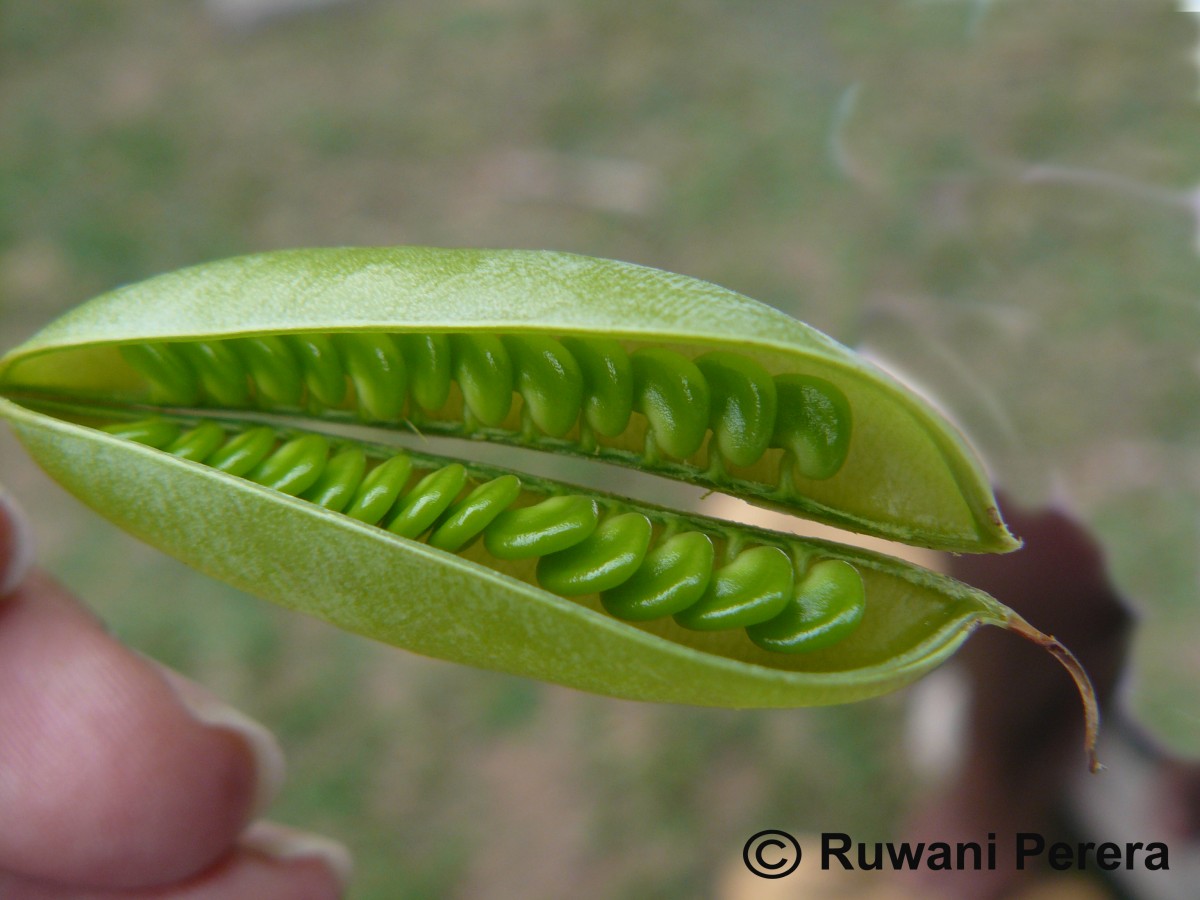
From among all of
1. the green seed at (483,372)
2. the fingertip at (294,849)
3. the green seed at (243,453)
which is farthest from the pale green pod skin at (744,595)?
the fingertip at (294,849)

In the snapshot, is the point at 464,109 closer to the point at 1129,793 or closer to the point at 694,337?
the point at 694,337

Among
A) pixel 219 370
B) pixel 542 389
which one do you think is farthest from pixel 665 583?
pixel 219 370

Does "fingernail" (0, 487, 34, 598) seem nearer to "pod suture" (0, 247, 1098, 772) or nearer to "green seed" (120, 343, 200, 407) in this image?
"pod suture" (0, 247, 1098, 772)

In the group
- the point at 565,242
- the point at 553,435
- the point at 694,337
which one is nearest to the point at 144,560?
the point at 565,242

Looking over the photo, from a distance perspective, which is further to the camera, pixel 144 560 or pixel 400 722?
pixel 144 560

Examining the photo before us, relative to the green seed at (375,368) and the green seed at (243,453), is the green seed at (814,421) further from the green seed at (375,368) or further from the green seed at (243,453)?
the green seed at (243,453)

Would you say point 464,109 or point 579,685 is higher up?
point 464,109
